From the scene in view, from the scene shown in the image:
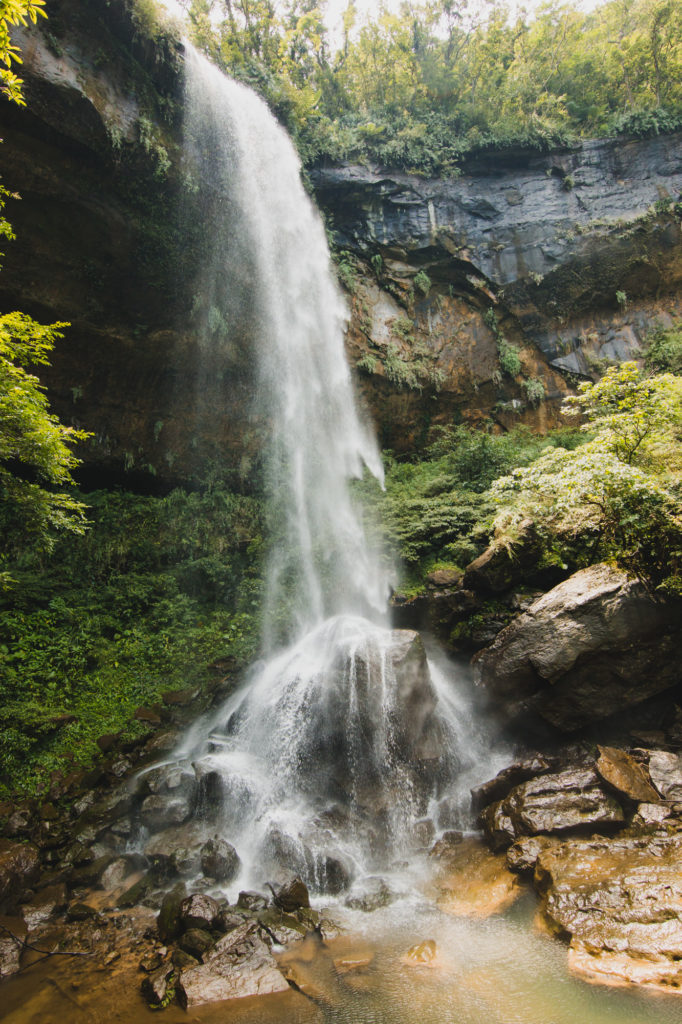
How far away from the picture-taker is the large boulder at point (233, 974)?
131 inches

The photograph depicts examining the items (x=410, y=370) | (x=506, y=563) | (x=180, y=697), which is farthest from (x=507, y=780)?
(x=410, y=370)

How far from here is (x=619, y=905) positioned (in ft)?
11.6

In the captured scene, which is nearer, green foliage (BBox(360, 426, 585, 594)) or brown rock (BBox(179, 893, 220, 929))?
brown rock (BBox(179, 893, 220, 929))

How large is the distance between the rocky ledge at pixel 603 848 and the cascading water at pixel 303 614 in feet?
4.29

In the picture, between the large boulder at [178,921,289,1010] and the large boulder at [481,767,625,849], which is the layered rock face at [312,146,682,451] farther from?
the large boulder at [178,921,289,1010]

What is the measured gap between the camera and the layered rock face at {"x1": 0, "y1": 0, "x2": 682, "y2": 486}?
9.52 meters

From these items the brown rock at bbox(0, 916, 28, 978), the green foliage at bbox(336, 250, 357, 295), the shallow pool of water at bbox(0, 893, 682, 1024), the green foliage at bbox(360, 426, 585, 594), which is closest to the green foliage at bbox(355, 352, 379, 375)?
the green foliage at bbox(336, 250, 357, 295)

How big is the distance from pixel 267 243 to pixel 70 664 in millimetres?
11847

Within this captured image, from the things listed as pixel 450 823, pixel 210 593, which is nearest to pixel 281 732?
pixel 450 823

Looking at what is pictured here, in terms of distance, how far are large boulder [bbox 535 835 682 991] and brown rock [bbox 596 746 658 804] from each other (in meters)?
0.48

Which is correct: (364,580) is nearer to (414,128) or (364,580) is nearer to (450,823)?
(450,823)

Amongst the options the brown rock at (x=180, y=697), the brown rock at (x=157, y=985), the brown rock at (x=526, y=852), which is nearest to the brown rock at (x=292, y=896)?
the brown rock at (x=157, y=985)

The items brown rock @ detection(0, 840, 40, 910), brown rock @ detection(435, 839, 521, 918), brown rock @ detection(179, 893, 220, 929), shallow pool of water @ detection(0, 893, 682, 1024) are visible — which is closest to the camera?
shallow pool of water @ detection(0, 893, 682, 1024)

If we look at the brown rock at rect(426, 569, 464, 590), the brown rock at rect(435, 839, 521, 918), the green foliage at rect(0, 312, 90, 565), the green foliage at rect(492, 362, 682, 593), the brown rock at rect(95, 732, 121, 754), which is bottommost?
the brown rock at rect(435, 839, 521, 918)
